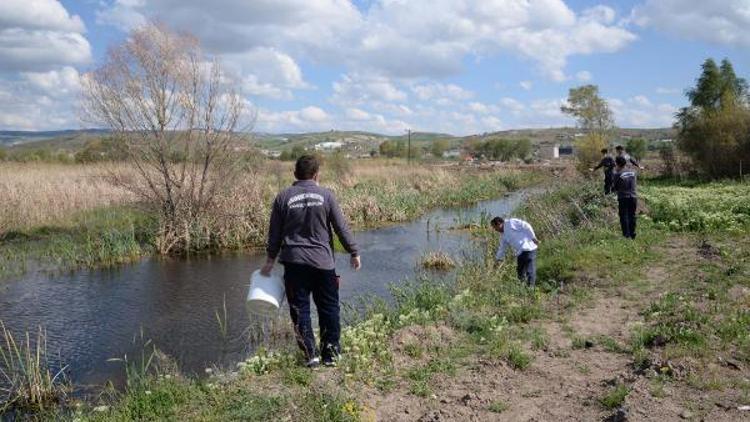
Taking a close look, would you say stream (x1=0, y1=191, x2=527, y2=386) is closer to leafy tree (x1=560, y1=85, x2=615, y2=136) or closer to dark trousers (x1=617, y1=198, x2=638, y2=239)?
dark trousers (x1=617, y1=198, x2=638, y2=239)

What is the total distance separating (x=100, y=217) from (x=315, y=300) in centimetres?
1517

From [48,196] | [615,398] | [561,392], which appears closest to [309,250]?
[561,392]

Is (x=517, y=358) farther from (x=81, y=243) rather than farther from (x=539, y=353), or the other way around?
(x=81, y=243)

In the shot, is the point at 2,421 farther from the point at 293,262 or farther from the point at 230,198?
the point at 230,198

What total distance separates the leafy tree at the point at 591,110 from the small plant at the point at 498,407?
1565 inches

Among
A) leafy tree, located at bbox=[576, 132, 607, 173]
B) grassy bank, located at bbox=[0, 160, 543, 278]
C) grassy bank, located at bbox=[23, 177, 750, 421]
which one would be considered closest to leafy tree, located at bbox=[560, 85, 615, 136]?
leafy tree, located at bbox=[576, 132, 607, 173]

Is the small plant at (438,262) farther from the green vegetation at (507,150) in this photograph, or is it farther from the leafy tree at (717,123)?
the green vegetation at (507,150)

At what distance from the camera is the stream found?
8398 millimetres

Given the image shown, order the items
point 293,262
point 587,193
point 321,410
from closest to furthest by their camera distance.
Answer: point 321,410 < point 293,262 < point 587,193

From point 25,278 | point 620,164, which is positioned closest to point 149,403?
point 25,278

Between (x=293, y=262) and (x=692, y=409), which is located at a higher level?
(x=293, y=262)

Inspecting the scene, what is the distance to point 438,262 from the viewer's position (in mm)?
14141

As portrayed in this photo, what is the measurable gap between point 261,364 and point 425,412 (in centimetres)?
192

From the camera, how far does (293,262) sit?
600 cm
